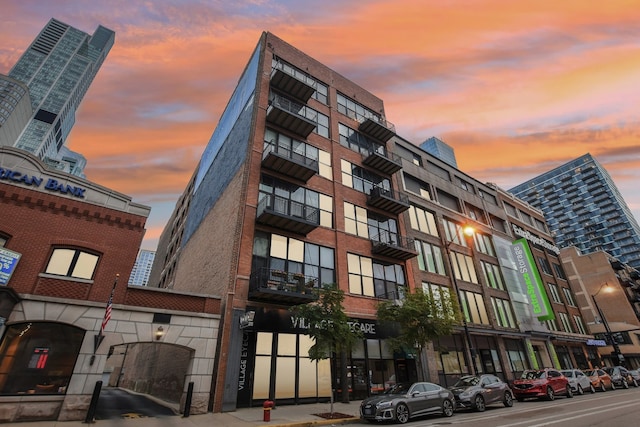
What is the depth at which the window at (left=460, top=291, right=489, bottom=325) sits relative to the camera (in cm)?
2778

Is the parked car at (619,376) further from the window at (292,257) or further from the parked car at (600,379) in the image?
the window at (292,257)

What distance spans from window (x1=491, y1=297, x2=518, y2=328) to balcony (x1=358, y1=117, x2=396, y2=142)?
19.1 metres

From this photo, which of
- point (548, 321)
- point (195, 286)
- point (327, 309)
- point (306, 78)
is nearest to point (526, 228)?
point (548, 321)

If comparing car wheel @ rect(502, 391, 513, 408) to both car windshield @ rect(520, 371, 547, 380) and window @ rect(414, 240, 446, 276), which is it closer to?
car windshield @ rect(520, 371, 547, 380)

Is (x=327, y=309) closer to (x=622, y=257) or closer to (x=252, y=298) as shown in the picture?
(x=252, y=298)

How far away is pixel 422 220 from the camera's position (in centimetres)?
3016

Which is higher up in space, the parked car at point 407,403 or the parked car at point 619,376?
the parked car at point 619,376

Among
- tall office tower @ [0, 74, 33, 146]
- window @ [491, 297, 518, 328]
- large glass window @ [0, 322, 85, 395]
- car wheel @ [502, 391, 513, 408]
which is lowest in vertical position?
car wheel @ [502, 391, 513, 408]

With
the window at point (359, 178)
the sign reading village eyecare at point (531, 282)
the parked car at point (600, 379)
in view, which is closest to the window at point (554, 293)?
the sign reading village eyecare at point (531, 282)

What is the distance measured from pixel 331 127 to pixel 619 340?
2050 inches

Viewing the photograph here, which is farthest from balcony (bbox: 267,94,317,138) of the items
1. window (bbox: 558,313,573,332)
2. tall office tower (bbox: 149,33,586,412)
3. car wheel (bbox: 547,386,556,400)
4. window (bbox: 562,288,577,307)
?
window (bbox: 562,288,577,307)

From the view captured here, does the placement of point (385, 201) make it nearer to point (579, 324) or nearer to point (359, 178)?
point (359, 178)

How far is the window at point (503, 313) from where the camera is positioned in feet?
99.5

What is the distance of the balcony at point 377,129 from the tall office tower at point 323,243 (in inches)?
5.5
